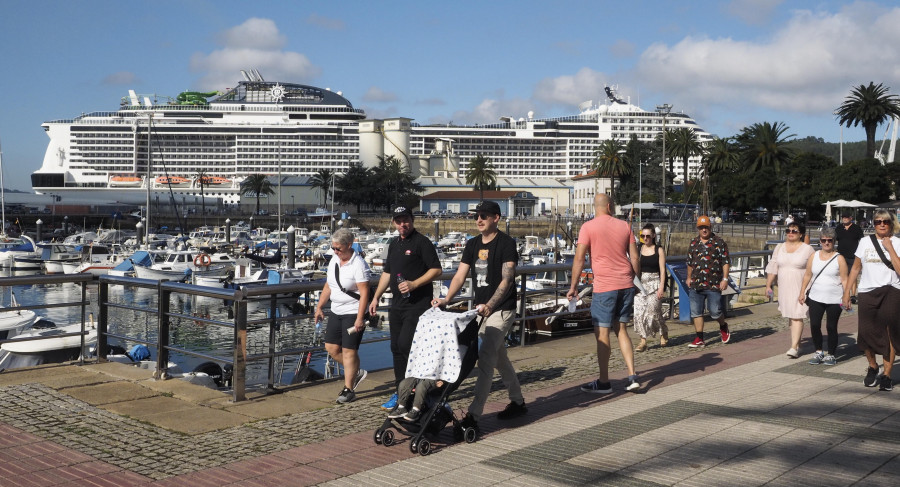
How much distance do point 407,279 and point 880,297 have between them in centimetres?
467

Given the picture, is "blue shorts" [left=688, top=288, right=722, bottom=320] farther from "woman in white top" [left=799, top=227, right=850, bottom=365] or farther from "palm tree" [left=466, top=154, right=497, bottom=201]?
"palm tree" [left=466, top=154, right=497, bottom=201]

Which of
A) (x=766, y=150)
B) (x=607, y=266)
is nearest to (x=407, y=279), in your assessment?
(x=607, y=266)

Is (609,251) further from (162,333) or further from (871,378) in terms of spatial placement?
(162,333)

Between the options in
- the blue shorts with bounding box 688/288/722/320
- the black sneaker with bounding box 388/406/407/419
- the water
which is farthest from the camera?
the water

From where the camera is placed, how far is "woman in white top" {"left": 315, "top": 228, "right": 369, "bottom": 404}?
7.61 m

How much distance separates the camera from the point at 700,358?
10.6 metres

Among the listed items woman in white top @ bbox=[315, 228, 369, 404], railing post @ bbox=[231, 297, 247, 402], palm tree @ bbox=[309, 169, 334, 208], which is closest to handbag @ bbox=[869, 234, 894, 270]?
woman in white top @ bbox=[315, 228, 369, 404]

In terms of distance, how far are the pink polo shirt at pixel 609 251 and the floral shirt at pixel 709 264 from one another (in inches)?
147

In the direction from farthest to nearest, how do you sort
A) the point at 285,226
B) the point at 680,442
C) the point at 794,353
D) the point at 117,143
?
the point at 117,143 < the point at 285,226 < the point at 794,353 < the point at 680,442

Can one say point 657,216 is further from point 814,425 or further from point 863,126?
point 814,425

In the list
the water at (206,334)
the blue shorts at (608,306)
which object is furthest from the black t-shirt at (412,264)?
the water at (206,334)

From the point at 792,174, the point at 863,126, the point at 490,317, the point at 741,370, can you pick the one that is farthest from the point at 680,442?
the point at 863,126

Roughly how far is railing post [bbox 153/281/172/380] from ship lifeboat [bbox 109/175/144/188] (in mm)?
133889

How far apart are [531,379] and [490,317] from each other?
232 centimetres
